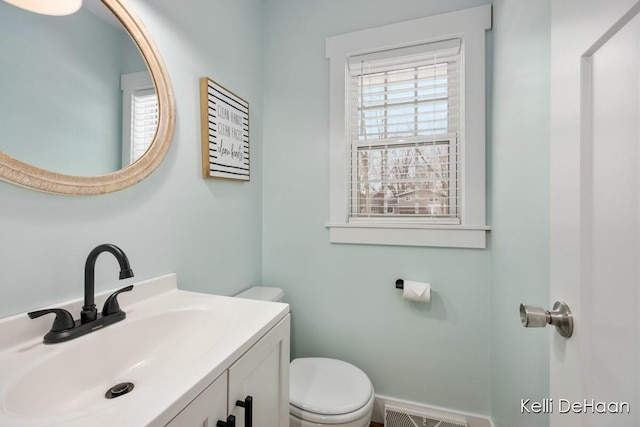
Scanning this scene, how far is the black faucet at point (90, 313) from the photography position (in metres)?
0.68

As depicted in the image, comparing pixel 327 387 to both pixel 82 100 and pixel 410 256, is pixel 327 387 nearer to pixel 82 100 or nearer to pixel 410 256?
pixel 410 256

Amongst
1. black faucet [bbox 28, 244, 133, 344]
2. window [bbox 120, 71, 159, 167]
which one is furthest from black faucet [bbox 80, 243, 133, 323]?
window [bbox 120, 71, 159, 167]

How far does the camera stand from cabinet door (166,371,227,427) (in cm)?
51

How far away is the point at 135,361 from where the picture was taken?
0.79 m

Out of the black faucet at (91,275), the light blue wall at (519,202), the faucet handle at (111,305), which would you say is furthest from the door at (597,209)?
the faucet handle at (111,305)

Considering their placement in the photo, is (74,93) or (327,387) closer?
(74,93)

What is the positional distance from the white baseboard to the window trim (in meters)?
0.89

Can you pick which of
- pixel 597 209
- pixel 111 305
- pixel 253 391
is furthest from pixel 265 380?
pixel 597 209

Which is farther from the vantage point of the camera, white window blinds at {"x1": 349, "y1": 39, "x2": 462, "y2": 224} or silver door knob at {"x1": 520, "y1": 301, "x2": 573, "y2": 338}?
white window blinds at {"x1": 349, "y1": 39, "x2": 462, "y2": 224}

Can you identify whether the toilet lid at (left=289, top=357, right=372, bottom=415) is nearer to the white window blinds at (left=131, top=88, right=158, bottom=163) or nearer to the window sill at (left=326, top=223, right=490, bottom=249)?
the window sill at (left=326, top=223, right=490, bottom=249)

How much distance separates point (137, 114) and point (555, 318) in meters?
1.31

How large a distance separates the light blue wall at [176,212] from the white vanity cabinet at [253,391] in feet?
1.76

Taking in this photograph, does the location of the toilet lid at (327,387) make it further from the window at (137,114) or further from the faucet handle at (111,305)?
the window at (137,114)

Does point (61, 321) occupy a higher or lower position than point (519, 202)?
lower
